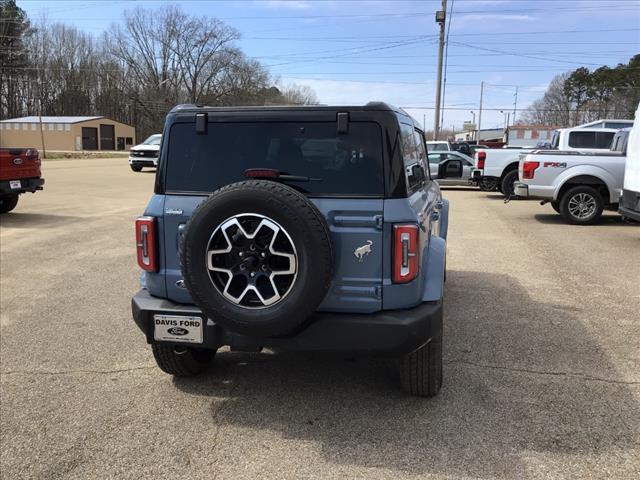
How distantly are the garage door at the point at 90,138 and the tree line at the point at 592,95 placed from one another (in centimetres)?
5792

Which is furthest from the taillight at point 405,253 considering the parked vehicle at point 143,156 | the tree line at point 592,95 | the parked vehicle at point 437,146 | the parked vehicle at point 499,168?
the tree line at point 592,95

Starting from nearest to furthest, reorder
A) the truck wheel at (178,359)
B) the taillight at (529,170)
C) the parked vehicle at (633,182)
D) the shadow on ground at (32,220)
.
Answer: the truck wheel at (178,359), the parked vehicle at (633,182), the shadow on ground at (32,220), the taillight at (529,170)

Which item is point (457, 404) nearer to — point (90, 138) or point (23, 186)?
point (23, 186)

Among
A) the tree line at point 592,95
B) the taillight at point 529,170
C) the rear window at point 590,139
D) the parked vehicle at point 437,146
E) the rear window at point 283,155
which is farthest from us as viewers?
the tree line at point 592,95

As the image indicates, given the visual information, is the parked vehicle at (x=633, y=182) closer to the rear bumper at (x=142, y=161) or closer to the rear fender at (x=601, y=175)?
the rear fender at (x=601, y=175)

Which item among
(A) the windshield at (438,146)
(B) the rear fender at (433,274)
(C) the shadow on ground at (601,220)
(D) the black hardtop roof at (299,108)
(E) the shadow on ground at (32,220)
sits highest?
(D) the black hardtop roof at (299,108)

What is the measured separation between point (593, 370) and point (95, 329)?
416cm

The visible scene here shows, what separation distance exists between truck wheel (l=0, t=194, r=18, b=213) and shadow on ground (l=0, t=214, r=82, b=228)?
0.14 m

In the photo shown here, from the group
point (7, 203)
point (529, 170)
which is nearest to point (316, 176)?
point (529, 170)

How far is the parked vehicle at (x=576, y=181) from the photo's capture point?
11.2 metres

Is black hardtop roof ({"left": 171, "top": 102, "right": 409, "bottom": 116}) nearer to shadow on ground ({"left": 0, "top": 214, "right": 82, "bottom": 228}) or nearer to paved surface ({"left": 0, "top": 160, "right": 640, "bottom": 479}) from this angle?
paved surface ({"left": 0, "top": 160, "right": 640, "bottom": 479})

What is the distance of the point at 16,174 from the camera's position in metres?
11.4

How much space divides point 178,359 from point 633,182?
7.91 m

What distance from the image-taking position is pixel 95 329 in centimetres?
502
